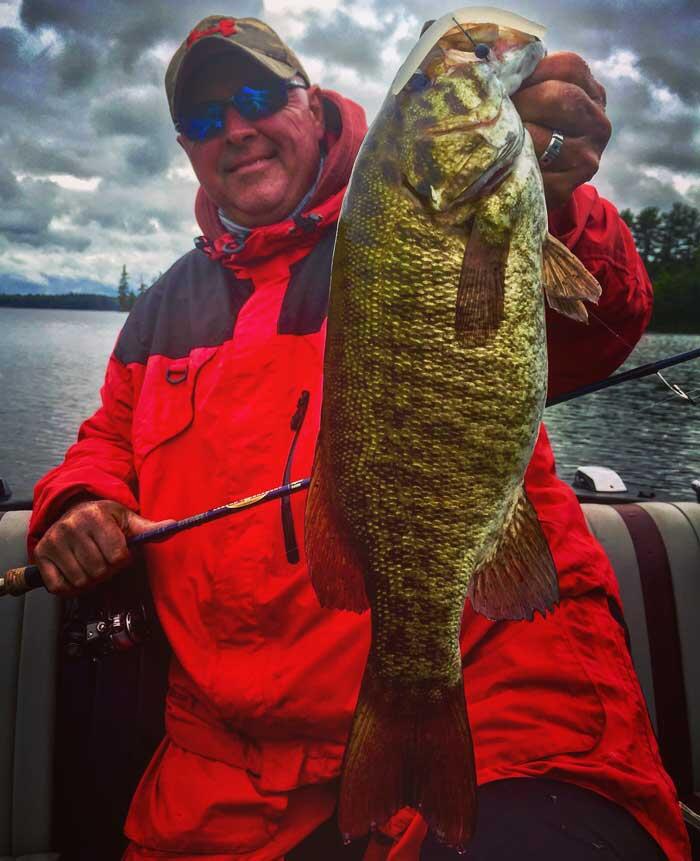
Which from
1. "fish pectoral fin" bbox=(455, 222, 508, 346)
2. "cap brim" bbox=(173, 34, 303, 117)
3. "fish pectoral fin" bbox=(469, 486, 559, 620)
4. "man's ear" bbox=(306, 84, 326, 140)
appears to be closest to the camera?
"fish pectoral fin" bbox=(455, 222, 508, 346)

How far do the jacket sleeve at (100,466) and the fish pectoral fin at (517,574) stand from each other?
5.15 feet

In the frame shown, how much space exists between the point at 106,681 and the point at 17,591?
689 millimetres

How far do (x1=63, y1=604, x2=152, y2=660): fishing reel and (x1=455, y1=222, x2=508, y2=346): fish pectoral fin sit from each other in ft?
5.73

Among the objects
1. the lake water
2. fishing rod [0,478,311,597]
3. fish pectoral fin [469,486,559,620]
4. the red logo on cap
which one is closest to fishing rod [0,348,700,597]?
fishing rod [0,478,311,597]

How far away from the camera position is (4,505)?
3.35 m

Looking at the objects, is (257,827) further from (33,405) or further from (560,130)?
(33,405)

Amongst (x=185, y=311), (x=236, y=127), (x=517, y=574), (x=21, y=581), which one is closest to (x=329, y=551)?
(x=517, y=574)

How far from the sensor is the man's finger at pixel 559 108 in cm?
143

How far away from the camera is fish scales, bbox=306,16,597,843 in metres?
1.30

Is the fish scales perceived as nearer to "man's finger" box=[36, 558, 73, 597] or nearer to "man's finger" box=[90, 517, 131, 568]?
"man's finger" box=[90, 517, 131, 568]

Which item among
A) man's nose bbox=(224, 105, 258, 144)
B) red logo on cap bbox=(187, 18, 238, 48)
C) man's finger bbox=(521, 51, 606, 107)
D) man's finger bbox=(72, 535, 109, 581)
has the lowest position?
man's finger bbox=(72, 535, 109, 581)

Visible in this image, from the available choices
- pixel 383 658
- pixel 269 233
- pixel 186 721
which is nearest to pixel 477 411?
pixel 383 658

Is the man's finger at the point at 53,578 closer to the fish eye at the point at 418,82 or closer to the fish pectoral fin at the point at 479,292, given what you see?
the fish pectoral fin at the point at 479,292

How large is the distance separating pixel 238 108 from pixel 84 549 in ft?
6.31
